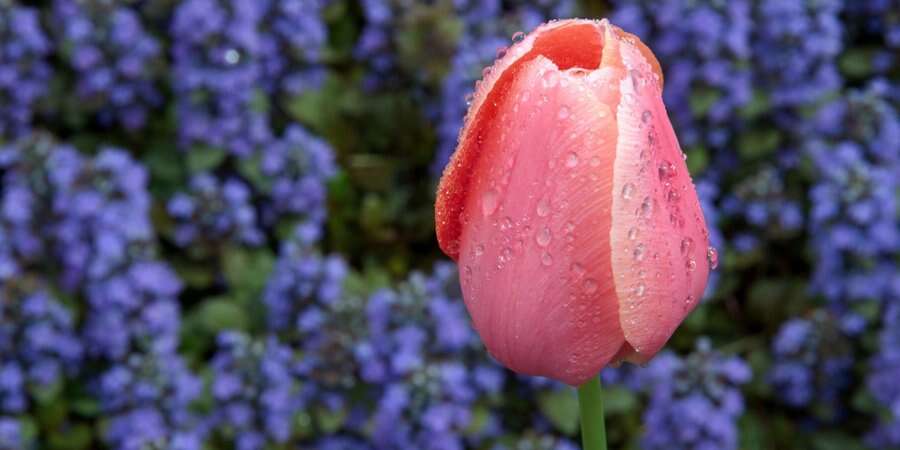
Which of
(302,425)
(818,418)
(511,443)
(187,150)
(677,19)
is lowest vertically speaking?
(818,418)

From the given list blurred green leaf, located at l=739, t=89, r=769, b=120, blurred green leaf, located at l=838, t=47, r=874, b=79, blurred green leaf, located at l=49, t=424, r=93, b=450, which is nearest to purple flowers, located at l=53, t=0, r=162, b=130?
blurred green leaf, located at l=49, t=424, r=93, b=450

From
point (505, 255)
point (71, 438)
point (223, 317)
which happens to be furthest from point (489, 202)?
point (71, 438)

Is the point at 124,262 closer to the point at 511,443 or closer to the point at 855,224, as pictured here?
the point at 511,443

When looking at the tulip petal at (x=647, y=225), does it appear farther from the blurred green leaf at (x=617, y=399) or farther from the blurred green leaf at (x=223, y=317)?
the blurred green leaf at (x=223, y=317)

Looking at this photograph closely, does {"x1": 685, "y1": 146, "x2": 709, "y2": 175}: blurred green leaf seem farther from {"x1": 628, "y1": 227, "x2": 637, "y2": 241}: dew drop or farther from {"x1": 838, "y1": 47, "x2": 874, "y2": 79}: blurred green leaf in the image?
{"x1": 628, "y1": 227, "x2": 637, "y2": 241}: dew drop

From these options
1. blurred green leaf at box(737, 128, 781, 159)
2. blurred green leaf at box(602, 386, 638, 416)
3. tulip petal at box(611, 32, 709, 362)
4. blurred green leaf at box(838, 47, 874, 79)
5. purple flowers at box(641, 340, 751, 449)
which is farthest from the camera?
blurred green leaf at box(838, 47, 874, 79)

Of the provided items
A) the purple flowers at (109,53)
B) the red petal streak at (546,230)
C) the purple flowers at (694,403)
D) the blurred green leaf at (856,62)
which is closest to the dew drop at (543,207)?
the red petal streak at (546,230)

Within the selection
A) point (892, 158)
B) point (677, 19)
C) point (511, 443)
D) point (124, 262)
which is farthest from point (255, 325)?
point (892, 158)
